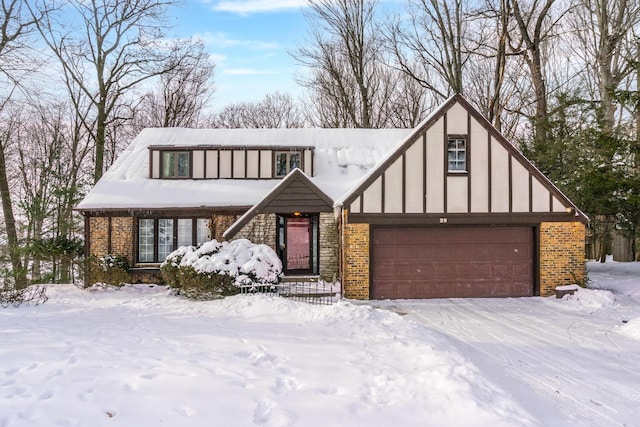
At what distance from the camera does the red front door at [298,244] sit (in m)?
14.5

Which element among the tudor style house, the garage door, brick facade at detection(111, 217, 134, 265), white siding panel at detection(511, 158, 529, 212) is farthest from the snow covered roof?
white siding panel at detection(511, 158, 529, 212)

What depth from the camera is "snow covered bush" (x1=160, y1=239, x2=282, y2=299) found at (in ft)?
33.9

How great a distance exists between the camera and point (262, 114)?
3281cm

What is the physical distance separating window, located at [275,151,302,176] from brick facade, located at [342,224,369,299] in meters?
6.02

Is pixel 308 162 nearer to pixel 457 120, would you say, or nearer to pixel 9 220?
pixel 457 120

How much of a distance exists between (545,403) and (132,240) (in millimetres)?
14092

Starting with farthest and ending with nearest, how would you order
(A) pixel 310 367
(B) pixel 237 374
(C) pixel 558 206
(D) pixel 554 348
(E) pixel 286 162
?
(E) pixel 286 162, (C) pixel 558 206, (D) pixel 554 348, (A) pixel 310 367, (B) pixel 237 374

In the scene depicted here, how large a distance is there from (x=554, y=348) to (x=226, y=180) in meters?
12.8

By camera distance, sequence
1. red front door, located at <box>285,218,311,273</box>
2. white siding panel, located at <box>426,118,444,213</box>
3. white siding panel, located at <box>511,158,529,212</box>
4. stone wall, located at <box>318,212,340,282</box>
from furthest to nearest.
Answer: red front door, located at <box>285,218,311,273</box> → stone wall, located at <box>318,212,340,282</box> → white siding panel, located at <box>511,158,529,212</box> → white siding panel, located at <box>426,118,444,213</box>

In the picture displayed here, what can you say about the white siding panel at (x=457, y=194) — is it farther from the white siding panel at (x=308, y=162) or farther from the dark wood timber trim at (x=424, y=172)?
the white siding panel at (x=308, y=162)

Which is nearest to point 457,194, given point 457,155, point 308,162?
point 457,155

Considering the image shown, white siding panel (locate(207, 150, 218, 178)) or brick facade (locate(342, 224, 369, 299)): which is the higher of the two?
white siding panel (locate(207, 150, 218, 178))

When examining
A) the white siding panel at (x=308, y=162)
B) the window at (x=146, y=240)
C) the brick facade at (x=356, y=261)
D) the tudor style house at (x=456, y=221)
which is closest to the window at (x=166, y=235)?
the window at (x=146, y=240)

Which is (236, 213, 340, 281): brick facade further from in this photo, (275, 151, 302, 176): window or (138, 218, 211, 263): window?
(275, 151, 302, 176): window
